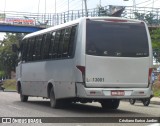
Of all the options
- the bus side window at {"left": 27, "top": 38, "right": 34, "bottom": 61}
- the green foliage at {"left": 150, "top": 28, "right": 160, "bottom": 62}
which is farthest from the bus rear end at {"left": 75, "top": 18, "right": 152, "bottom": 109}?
the green foliage at {"left": 150, "top": 28, "right": 160, "bottom": 62}

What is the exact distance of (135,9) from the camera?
2125 inches

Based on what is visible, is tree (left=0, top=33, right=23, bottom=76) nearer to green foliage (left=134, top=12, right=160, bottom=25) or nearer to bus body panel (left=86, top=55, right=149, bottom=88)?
green foliage (left=134, top=12, right=160, bottom=25)

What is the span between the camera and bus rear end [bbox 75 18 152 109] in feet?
51.0

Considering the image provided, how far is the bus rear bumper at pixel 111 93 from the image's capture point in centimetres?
1538

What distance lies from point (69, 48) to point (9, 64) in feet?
246

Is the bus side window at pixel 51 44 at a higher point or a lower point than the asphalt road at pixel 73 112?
higher

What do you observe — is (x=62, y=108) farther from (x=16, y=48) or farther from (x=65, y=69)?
(x=16, y=48)

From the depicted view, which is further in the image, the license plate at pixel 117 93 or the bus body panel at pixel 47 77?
the bus body panel at pixel 47 77

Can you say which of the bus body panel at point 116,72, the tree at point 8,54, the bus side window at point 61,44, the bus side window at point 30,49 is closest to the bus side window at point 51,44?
the bus side window at point 61,44

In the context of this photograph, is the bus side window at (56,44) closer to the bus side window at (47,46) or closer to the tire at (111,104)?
the bus side window at (47,46)

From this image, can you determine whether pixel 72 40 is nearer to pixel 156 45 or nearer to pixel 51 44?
pixel 51 44

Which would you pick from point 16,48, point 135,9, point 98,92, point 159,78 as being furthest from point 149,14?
point 98,92

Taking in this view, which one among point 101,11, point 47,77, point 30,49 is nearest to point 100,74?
point 47,77

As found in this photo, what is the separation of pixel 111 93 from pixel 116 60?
1147 millimetres
